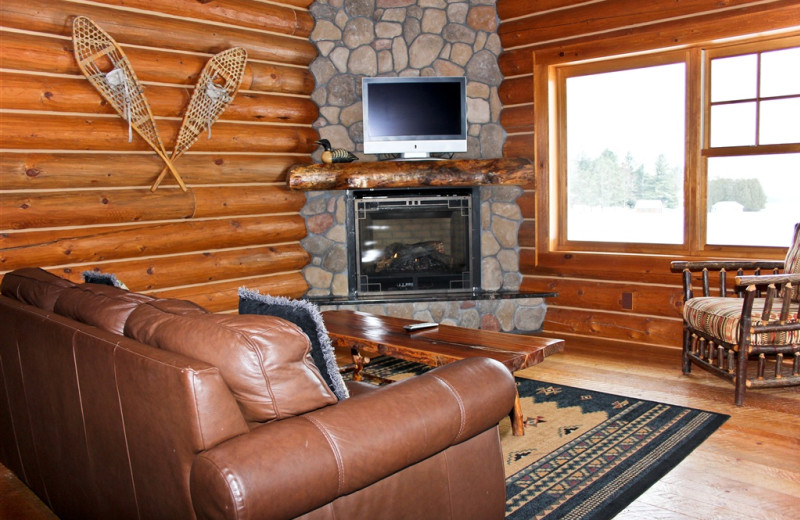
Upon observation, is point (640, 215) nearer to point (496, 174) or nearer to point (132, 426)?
point (496, 174)

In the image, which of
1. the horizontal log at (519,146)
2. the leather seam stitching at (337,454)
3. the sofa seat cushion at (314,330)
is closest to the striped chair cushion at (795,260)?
the horizontal log at (519,146)

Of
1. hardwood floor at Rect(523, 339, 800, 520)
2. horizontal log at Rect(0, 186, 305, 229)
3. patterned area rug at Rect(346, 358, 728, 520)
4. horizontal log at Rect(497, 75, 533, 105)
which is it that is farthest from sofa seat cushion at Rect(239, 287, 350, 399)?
horizontal log at Rect(497, 75, 533, 105)

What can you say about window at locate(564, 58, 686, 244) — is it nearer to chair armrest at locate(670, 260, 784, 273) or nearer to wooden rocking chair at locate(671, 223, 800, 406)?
chair armrest at locate(670, 260, 784, 273)

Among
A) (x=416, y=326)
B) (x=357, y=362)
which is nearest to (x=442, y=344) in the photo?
(x=416, y=326)

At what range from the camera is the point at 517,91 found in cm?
538

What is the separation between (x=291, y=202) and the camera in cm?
545

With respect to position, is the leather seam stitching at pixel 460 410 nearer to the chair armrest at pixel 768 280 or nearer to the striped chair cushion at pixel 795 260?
the chair armrest at pixel 768 280

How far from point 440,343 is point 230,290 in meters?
2.31

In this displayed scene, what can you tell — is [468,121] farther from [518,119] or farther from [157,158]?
[157,158]

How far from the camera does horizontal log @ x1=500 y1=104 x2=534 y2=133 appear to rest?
17.5ft

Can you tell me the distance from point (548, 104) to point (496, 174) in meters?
0.69

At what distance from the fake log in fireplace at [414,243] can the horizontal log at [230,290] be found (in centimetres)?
46

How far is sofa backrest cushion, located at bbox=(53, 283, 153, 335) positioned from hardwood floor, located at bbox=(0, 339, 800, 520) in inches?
37.0

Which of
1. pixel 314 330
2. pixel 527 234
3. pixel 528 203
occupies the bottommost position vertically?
pixel 314 330
